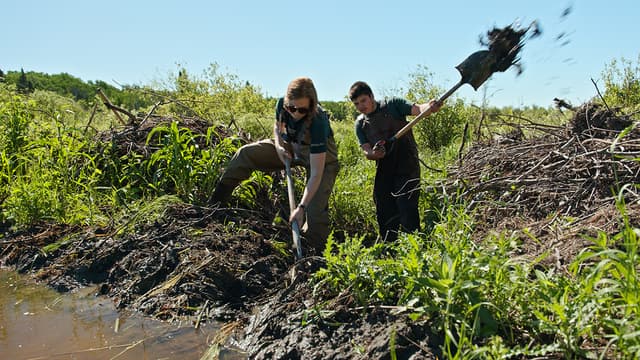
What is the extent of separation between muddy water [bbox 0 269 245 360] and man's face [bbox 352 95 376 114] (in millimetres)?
2058

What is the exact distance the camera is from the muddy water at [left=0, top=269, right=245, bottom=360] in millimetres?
3066

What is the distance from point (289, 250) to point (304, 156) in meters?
0.81

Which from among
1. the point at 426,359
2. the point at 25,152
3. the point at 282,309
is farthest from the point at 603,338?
the point at 25,152

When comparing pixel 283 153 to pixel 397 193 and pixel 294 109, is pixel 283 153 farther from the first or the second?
pixel 397 193

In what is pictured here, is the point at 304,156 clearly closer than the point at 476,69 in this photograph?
No

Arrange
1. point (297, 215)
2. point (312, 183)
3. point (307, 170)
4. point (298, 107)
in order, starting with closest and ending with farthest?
point (297, 215) → point (312, 183) → point (298, 107) → point (307, 170)

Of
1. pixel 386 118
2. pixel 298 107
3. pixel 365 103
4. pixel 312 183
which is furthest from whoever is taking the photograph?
pixel 386 118

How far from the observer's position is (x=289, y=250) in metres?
4.40

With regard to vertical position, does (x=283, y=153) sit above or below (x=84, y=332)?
above

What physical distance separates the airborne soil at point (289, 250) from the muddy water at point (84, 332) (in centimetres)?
13

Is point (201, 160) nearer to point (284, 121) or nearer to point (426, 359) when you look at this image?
point (284, 121)

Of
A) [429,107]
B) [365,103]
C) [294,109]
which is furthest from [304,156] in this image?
[429,107]

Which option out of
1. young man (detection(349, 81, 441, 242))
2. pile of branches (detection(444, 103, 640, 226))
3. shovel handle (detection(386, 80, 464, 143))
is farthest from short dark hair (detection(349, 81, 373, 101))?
pile of branches (detection(444, 103, 640, 226))

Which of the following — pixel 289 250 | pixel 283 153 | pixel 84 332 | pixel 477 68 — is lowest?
pixel 84 332
